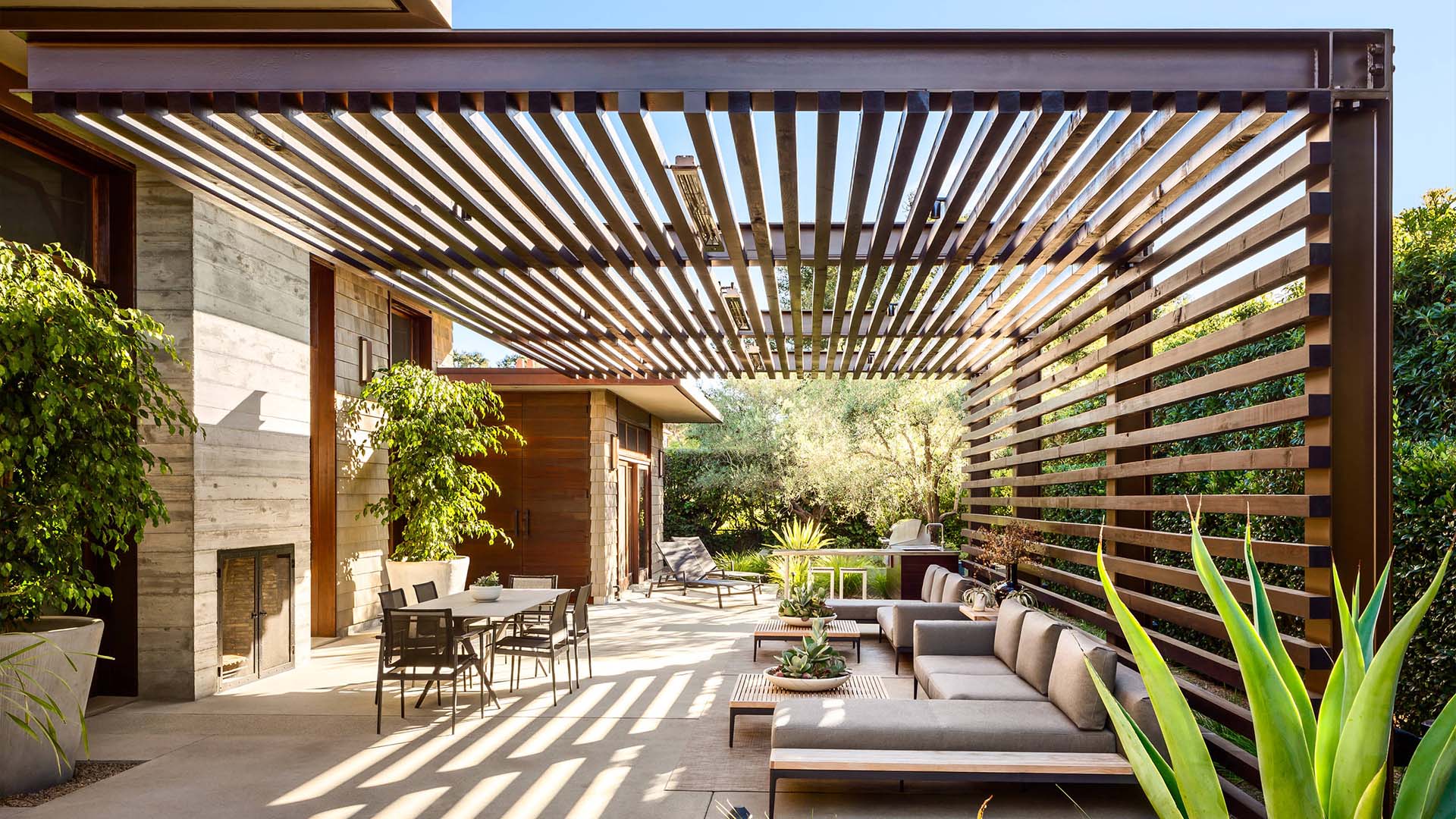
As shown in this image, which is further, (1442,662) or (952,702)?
(952,702)

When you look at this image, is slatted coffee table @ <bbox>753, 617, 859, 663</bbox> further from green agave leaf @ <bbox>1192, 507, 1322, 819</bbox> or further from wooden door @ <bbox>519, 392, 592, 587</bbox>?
green agave leaf @ <bbox>1192, 507, 1322, 819</bbox>

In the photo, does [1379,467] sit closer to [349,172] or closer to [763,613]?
[349,172]

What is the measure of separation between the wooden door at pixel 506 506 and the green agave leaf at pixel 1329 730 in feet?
39.6

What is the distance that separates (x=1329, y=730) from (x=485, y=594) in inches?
260

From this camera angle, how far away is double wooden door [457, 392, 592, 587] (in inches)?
508

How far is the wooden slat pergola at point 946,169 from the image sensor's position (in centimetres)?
363

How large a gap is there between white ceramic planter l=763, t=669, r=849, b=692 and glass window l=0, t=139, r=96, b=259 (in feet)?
18.4

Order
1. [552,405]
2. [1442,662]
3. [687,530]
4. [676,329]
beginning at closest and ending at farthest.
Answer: [1442,662]
[676,329]
[552,405]
[687,530]

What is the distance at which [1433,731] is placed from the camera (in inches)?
59.1

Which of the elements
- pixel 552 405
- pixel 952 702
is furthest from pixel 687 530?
pixel 952 702

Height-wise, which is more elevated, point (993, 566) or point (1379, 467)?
point (1379, 467)

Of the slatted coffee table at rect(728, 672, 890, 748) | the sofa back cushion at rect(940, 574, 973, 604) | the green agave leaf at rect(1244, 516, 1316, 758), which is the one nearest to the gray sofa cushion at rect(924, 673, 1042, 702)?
the slatted coffee table at rect(728, 672, 890, 748)

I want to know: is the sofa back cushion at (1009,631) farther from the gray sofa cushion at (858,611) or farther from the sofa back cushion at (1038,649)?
the gray sofa cushion at (858,611)

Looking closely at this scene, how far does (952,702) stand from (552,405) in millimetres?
8891
